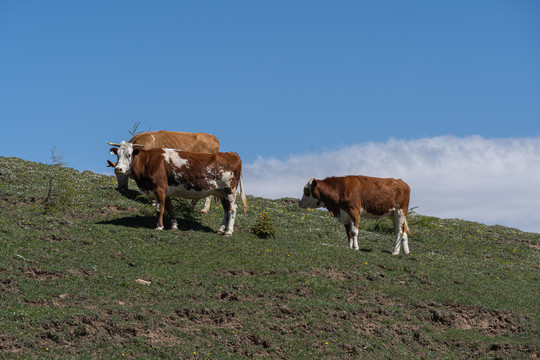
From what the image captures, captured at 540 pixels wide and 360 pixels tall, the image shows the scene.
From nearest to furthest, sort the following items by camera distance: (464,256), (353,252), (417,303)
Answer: (417,303), (353,252), (464,256)

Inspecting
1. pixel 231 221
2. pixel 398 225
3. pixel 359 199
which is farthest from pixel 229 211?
pixel 398 225

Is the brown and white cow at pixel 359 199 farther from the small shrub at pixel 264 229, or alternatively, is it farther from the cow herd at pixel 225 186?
the small shrub at pixel 264 229

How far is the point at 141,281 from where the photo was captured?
18500 millimetres

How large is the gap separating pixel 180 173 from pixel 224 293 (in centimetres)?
831

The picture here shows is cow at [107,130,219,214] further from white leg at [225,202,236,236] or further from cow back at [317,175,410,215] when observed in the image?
cow back at [317,175,410,215]

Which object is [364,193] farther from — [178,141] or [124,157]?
[178,141]

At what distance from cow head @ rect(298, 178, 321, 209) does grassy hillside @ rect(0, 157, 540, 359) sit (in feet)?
5.65

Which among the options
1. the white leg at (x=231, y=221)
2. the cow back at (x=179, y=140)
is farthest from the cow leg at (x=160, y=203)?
the cow back at (x=179, y=140)

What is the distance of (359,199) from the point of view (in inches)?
1027

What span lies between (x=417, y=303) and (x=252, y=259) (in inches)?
231

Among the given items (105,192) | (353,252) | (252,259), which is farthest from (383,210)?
(105,192)

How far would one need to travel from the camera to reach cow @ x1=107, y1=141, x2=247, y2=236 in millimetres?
25281

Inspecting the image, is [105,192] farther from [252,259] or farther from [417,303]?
[417,303]

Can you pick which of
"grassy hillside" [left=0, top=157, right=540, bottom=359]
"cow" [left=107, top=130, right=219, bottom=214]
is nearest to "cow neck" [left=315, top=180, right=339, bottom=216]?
"grassy hillside" [left=0, top=157, right=540, bottom=359]
